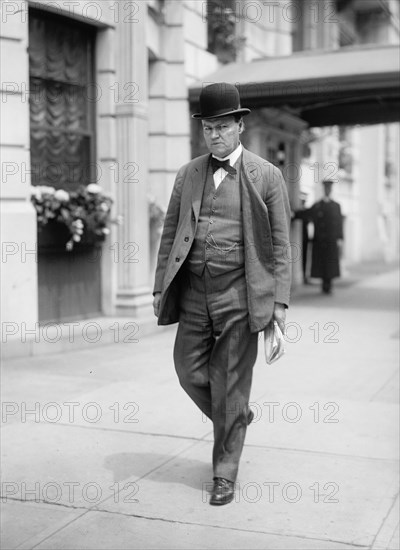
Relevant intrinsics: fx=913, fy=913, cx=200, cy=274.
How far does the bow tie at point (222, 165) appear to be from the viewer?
4.85 m

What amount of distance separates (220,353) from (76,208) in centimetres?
579

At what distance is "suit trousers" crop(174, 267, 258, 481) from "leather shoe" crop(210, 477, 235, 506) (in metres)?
0.03

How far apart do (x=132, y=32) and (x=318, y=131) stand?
1221 cm

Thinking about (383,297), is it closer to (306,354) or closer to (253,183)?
(306,354)

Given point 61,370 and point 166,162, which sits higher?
point 166,162

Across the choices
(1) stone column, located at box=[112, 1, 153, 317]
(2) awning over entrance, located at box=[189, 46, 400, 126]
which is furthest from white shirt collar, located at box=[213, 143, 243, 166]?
(2) awning over entrance, located at box=[189, 46, 400, 126]

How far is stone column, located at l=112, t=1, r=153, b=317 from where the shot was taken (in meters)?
11.2

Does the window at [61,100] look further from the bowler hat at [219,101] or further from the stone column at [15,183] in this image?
the bowler hat at [219,101]

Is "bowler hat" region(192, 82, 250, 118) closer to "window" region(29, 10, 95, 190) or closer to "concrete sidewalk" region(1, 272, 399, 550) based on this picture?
"concrete sidewalk" region(1, 272, 399, 550)

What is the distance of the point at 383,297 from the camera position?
50.9ft

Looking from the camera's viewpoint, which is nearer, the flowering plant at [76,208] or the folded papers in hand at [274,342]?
the folded papers in hand at [274,342]

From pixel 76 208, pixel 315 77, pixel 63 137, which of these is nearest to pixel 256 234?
pixel 76 208

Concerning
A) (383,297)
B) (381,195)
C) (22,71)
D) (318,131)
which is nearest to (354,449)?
(22,71)

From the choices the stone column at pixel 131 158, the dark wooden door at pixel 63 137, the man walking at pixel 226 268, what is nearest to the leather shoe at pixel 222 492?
the man walking at pixel 226 268
